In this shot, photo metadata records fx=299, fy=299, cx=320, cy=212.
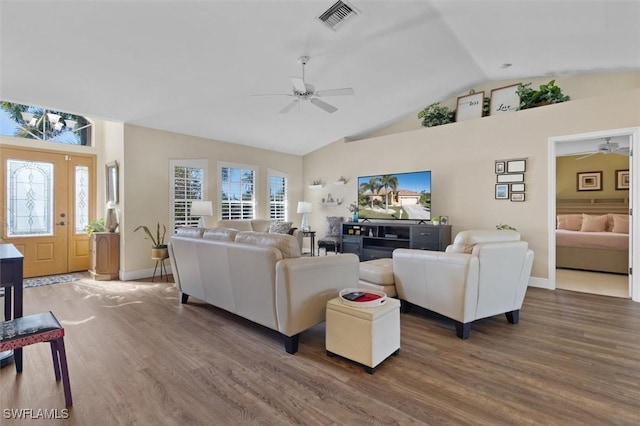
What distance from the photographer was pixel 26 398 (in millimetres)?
1853

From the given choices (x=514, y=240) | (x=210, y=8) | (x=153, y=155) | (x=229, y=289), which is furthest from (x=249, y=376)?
(x=153, y=155)

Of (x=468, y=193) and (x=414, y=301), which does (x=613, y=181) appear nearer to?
(x=468, y=193)

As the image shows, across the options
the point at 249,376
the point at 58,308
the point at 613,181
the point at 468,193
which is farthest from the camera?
the point at 613,181

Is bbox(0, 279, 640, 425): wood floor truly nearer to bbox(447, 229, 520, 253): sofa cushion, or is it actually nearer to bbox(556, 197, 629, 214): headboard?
bbox(447, 229, 520, 253): sofa cushion

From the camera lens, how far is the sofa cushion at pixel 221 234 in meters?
3.02

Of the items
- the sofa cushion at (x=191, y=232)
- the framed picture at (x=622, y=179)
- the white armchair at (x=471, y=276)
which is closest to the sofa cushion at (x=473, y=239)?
the white armchair at (x=471, y=276)

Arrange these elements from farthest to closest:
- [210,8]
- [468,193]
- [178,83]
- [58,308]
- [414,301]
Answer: [468,193] → [178,83] → [58,308] → [414,301] → [210,8]

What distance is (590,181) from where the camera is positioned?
6855mm

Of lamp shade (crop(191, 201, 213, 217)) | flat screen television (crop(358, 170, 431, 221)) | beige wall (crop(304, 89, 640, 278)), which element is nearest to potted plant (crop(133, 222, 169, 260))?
lamp shade (crop(191, 201, 213, 217))

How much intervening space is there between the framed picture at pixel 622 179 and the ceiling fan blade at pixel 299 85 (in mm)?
7289

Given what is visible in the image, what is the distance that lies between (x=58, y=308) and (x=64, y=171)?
305cm

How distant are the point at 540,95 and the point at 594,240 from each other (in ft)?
9.65

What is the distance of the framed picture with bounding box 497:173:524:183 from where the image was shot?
4684 mm

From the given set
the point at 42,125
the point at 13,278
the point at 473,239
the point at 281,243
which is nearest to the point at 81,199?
the point at 42,125
